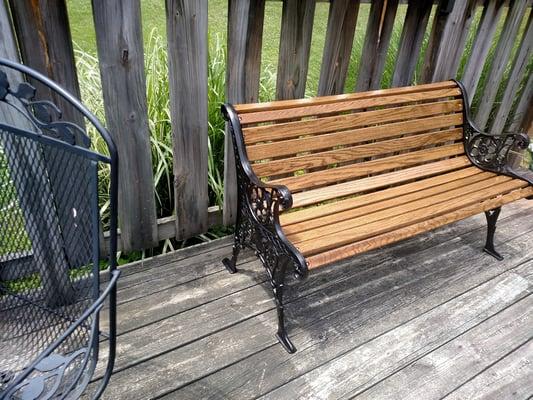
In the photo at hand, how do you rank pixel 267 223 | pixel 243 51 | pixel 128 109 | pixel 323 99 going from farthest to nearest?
pixel 323 99 → pixel 243 51 → pixel 128 109 → pixel 267 223

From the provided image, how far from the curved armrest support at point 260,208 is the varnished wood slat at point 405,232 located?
0.12 m

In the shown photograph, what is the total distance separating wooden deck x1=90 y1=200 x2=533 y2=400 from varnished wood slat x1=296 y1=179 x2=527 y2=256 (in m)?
0.45

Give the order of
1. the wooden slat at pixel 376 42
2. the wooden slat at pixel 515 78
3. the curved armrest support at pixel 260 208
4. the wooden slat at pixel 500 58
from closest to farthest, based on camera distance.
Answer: the curved armrest support at pixel 260 208
the wooden slat at pixel 376 42
the wooden slat at pixel 500 58
the wooden slat at pixel 515 78

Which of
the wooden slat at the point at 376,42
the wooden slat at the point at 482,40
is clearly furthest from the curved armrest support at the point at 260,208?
the wooden slat at the point at 482,40

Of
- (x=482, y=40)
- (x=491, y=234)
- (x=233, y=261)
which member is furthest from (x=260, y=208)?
(x=482, y=40)

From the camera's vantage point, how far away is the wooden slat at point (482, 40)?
2.70 m

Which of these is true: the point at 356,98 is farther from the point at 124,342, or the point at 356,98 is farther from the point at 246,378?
the point at 124,342

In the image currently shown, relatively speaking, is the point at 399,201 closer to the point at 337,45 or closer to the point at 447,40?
the point at 337,45

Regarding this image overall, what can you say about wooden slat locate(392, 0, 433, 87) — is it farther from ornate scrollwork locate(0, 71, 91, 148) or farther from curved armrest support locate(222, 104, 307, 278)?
ornate scrollwork locate(0, 71, 91, 148)

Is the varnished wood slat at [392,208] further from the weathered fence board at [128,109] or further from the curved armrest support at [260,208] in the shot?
the weathered fence board at [128,109]

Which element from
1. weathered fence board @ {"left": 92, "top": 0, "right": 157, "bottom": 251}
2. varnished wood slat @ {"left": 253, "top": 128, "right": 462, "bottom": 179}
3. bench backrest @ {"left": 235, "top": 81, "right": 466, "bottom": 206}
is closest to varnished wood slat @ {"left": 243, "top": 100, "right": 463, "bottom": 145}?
bench backrest @ {"left": 235, "top": 81, "right": 466, "bottom": 206}

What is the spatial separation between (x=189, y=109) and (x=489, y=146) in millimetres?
1842

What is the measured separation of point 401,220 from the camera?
1904 mm

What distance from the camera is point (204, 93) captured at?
6.61ft
